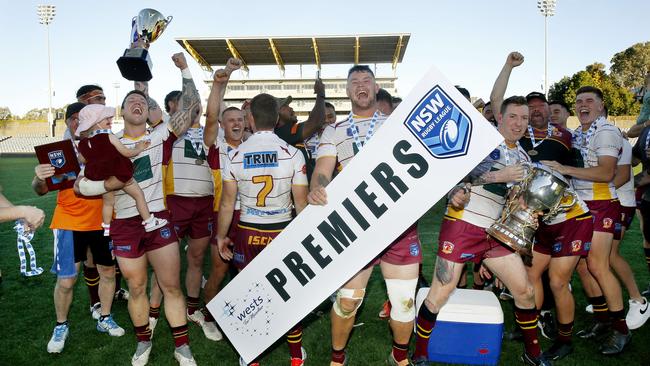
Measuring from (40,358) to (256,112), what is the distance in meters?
3.20

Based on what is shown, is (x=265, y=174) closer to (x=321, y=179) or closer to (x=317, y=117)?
(x=321, y=179)

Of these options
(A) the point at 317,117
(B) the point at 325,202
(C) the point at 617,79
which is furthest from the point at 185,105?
(C) the point at 617,79

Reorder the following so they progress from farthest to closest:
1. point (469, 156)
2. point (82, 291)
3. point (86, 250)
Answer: point (82, 291) → point (86, 250) → point (469, 156)

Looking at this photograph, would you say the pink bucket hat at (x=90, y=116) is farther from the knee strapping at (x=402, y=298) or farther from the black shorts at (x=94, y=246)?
the knee strapping at (x=402, y=298)

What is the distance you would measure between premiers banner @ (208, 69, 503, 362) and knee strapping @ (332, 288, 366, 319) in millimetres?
312

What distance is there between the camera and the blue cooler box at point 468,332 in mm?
4004

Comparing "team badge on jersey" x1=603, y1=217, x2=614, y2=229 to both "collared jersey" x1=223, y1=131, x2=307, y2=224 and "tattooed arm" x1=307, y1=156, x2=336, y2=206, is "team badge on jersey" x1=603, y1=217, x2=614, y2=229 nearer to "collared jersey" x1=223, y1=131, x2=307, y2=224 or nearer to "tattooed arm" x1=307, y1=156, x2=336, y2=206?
"tattooed arm" x1=307, y1=156, x2=336, y2=206

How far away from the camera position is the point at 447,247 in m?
3.92

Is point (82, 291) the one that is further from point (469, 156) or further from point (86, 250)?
point (469, 156)

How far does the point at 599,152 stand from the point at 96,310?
5.70m

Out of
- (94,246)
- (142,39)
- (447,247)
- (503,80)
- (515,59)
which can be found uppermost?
(142,39)

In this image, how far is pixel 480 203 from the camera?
3.89 m

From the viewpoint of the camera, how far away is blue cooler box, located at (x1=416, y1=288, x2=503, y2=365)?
400 centimetres

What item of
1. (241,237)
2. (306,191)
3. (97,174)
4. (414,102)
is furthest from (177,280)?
(414,102)
